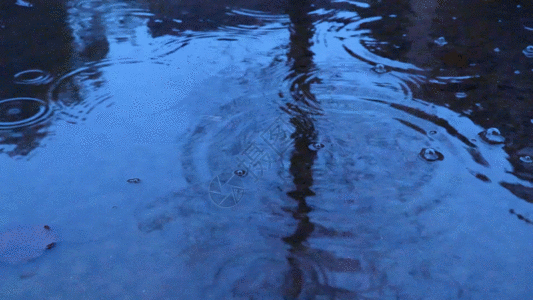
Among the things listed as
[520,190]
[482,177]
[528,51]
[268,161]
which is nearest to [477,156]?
[482,177]

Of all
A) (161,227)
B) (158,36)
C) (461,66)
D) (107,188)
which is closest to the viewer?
(161,227)

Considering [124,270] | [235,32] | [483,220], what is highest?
[235,32]

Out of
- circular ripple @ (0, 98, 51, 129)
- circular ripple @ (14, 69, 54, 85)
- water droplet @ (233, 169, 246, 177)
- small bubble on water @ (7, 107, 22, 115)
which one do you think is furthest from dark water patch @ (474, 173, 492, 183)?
circular ripple @ (14, 69, 54, 85)

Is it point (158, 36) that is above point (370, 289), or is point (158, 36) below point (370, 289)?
above

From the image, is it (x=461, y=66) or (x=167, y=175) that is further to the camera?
(x=461, y=66)

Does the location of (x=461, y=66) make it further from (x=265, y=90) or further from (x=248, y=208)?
(x=248, y=208)

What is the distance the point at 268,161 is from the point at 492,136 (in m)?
1.31

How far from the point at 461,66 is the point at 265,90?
1.51 metres

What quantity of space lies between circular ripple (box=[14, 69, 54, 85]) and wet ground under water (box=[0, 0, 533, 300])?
0.02 meters

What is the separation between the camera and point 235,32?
4262 mm

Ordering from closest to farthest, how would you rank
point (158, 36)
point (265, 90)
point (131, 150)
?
point (131, 150), point (265, 90), point (158, 36)

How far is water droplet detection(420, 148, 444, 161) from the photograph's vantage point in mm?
2604

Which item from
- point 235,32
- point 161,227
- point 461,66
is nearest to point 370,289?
point 161,227

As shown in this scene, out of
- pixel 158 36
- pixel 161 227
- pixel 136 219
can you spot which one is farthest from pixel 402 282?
pixel 158 36
